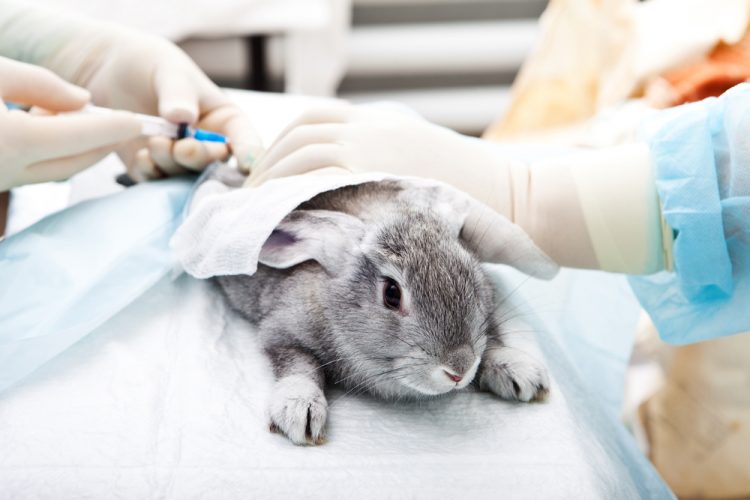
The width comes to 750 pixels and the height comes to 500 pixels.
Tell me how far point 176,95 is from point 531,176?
542mm

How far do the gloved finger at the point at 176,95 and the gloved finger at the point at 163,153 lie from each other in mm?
35

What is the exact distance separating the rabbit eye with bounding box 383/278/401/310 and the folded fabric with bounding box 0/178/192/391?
0.98 feet

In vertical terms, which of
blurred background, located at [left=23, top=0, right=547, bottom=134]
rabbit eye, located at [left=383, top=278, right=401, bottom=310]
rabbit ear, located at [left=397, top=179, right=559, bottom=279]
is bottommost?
blurred background, located at [left=23, top=0, right=547, bottom=134]

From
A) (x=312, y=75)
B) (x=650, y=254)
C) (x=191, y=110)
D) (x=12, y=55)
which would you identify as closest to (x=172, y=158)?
(x=191, y=110)

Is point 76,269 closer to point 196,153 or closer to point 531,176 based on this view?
point 196,153

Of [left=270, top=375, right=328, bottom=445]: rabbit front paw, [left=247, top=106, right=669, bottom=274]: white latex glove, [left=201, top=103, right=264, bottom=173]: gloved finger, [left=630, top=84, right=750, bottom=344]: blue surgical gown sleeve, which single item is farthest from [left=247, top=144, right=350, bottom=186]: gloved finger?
[left=630, top=84, right=750, bottom=344]: blue surgical gown sleeve

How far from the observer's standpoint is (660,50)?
1.53 meters

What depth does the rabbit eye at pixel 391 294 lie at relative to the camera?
2.27 ft

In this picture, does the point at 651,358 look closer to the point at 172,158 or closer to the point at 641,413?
the point at 641,413

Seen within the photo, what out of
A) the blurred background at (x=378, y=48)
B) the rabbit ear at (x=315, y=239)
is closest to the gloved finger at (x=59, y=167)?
the rabbit ear at (x=315, y=239)

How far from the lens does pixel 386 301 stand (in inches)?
27.6

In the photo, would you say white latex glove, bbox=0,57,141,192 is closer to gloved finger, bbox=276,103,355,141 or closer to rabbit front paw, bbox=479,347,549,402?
gloved finger, bbox=276,103,355,141

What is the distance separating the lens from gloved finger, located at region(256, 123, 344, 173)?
2.71ft

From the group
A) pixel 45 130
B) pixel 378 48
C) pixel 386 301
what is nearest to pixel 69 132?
pixel 45 130
